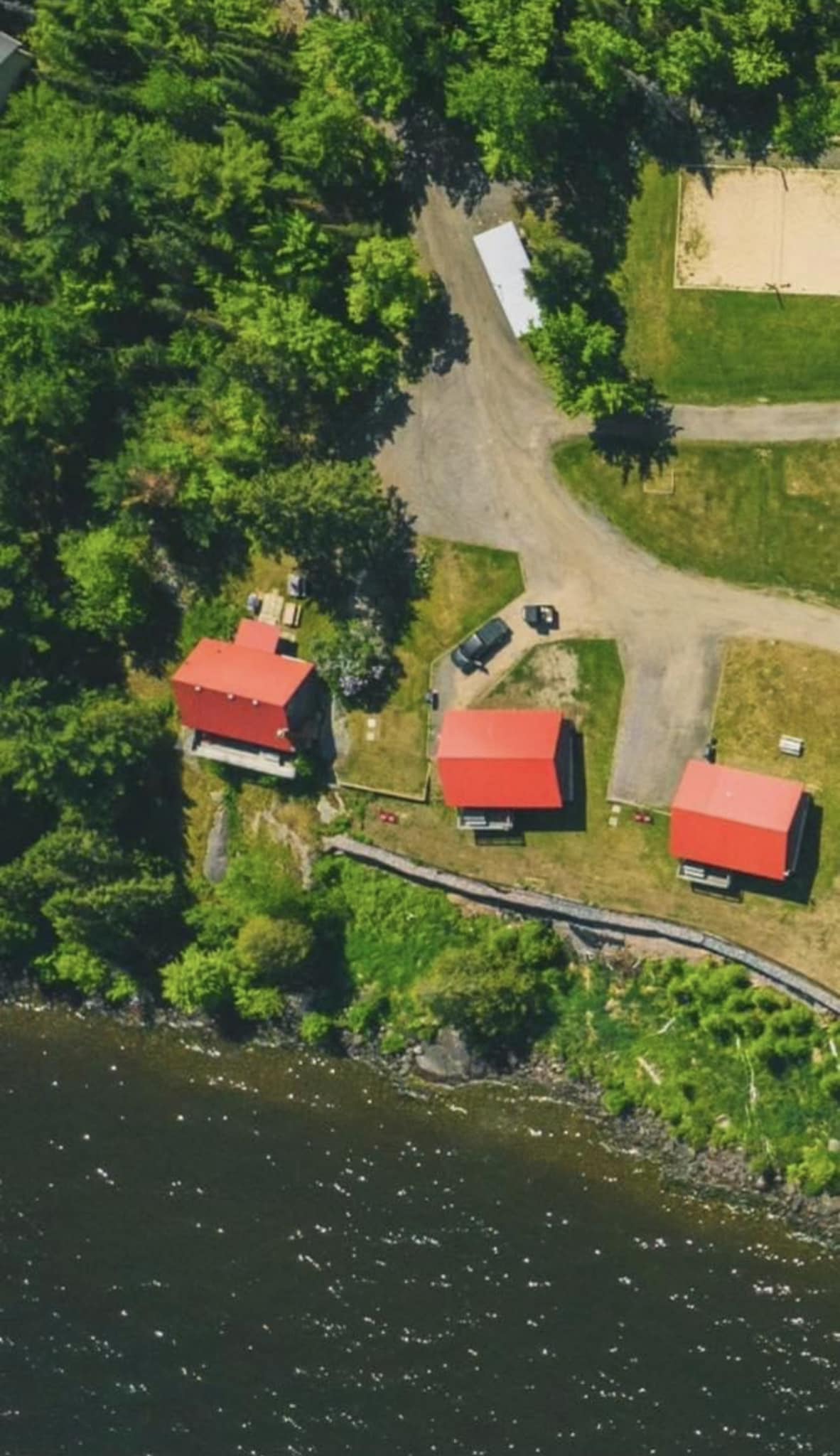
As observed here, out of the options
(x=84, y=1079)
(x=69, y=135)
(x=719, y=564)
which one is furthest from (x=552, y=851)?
(x=69, y=135)

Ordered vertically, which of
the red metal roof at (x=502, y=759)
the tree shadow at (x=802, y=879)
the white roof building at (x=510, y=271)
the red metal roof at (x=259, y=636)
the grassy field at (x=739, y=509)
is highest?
the white roof building at (x=510, y=271)

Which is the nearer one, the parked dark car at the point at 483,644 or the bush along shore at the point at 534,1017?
the bush along shore at the point at 534,1017

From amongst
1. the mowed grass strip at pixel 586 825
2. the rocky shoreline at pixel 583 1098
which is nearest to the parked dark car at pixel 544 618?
the mowed grass strip at pixel 586 825

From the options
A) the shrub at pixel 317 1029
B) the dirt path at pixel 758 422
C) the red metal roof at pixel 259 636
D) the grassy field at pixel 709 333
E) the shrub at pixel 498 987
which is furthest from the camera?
the shrub at pixel 317 1029

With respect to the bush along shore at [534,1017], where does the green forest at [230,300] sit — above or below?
above

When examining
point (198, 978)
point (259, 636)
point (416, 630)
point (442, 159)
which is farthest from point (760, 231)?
point (198, 978)

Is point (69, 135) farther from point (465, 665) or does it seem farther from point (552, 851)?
point (552, 851)

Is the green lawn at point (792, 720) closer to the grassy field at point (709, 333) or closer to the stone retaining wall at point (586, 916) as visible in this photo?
the stone retaining wall at point (586, 916)

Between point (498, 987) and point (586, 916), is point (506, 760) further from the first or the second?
point (498, 987)
